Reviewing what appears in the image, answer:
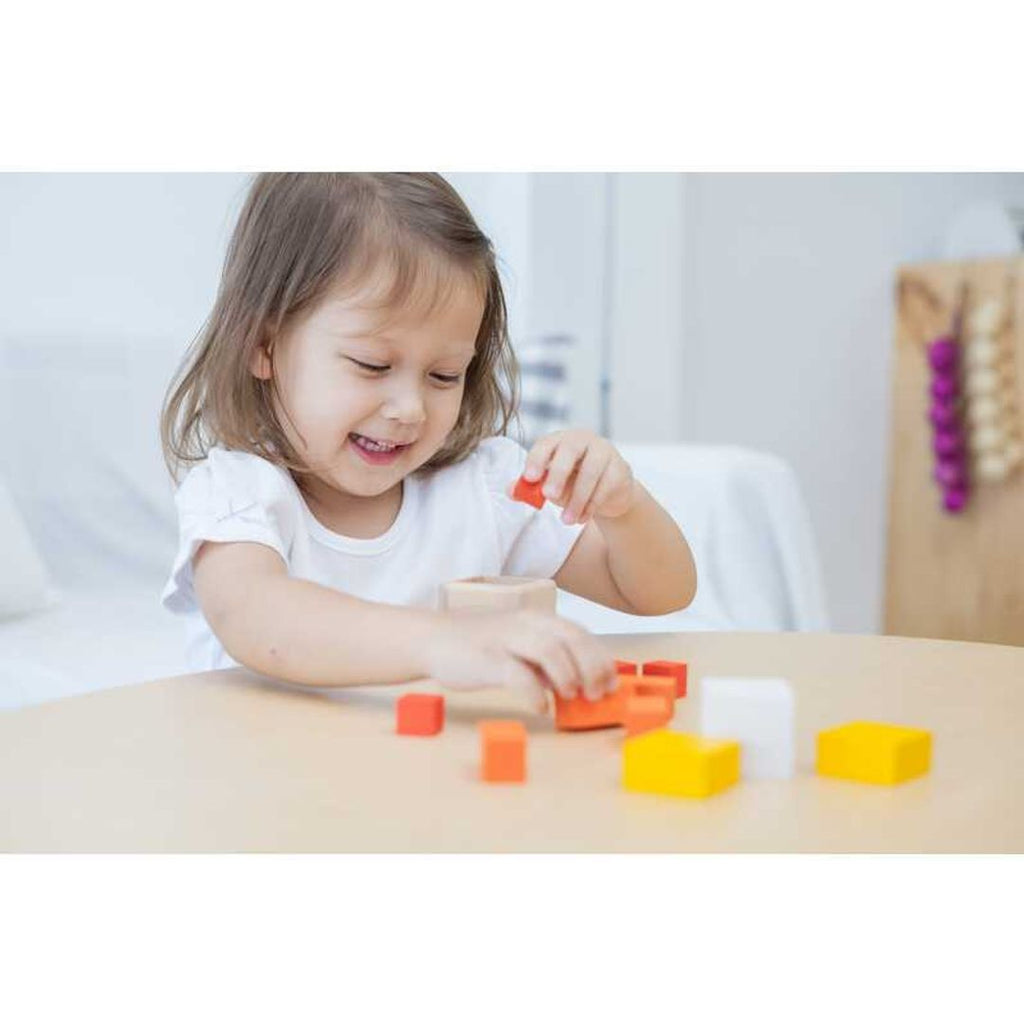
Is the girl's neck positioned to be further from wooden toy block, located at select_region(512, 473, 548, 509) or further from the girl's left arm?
wooden toy block, located at select_region(512, 473, 548, 509)

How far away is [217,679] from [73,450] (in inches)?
43.6

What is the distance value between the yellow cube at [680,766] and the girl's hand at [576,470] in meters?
0.33

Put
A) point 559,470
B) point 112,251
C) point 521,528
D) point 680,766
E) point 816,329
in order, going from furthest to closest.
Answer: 1. point 816,329
2. point 112,251
3. point 521,528
4. point 559,470
5. point 680,766

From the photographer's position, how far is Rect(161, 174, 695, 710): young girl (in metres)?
0.90

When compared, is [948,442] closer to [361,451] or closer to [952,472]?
[952,472]

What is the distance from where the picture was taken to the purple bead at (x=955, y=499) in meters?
2.76

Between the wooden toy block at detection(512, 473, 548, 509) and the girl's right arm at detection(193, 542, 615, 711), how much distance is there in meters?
0.14

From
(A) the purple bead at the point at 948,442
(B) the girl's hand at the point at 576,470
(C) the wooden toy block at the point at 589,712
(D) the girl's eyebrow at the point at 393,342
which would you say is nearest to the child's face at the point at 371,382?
(D) the girl's eyebrow at the point at 393,342

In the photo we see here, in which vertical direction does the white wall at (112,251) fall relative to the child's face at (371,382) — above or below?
above

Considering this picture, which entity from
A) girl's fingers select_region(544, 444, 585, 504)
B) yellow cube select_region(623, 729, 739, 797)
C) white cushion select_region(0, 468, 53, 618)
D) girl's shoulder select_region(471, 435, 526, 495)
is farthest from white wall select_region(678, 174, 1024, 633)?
yellow cube select_region(623, 729, 739, 797)

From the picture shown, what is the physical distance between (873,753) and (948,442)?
2265 mm

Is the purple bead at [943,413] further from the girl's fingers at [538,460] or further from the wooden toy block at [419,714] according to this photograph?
the wooden toy block at [419,714]

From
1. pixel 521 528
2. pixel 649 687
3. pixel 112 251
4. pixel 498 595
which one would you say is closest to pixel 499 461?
pixel 521 528

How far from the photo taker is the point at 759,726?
1.90 feet
